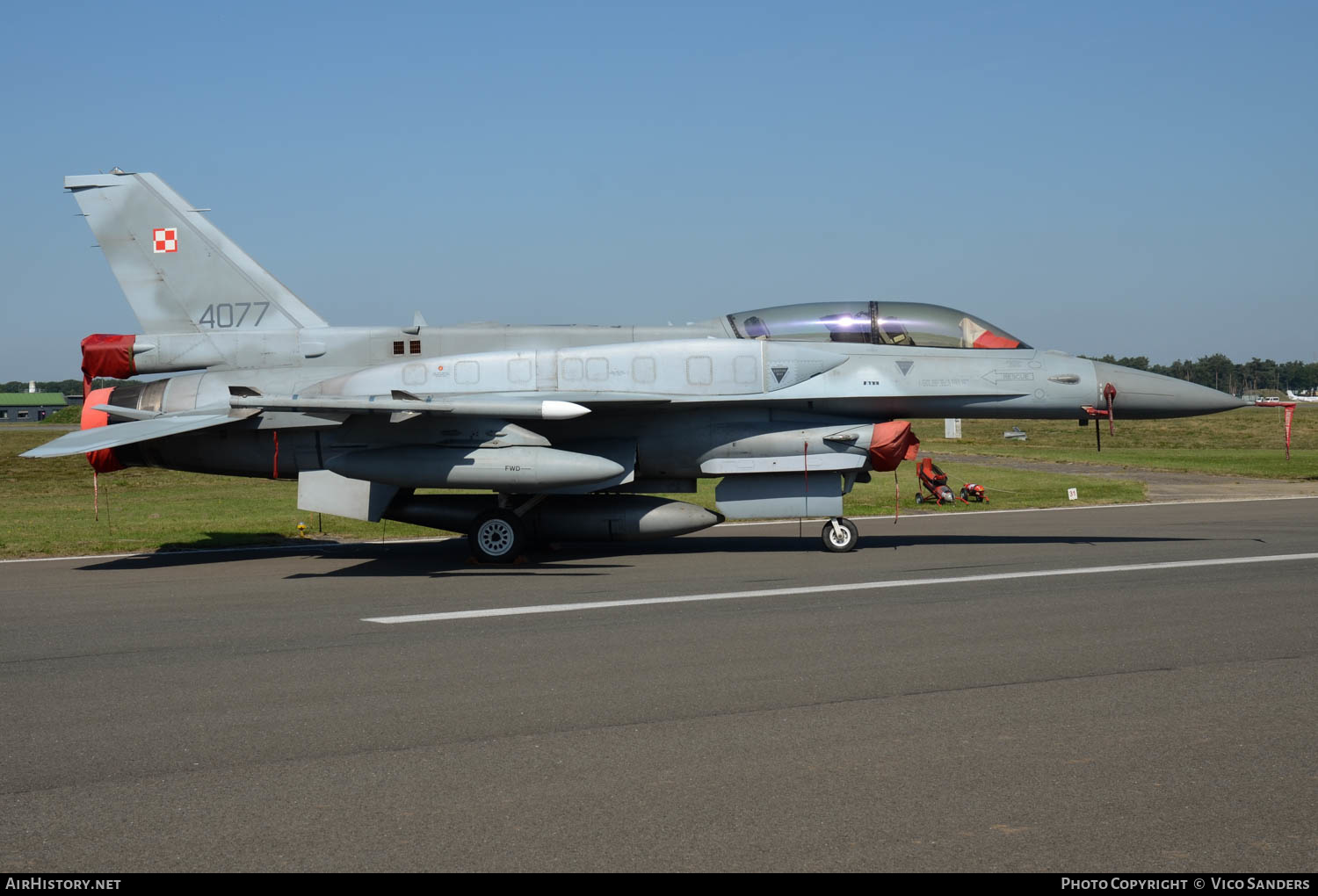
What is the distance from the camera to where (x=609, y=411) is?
14.5 metres

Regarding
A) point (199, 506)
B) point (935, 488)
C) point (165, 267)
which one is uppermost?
point (165, 267)

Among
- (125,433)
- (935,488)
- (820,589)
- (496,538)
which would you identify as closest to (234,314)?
(125,433)

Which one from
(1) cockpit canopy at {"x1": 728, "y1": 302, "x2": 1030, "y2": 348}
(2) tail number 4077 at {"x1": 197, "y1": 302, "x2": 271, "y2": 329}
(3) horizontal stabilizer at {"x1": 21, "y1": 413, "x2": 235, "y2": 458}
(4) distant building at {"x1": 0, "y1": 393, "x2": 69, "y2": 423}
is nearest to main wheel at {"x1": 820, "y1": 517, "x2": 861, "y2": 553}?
(1) cockpit canopy at {"x1": 728, "y1": 302, "x2": 1030, "y2": 348}

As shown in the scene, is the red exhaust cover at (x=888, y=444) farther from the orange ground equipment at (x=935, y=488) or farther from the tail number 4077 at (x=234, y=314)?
the orange ground equipment at (x=935, y=488)

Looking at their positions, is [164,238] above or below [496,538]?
above

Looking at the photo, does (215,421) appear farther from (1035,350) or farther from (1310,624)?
(1310,624)

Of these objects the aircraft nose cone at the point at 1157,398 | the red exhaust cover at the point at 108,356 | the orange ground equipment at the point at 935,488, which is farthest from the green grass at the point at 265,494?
the aircraft nose cone at the point at 1157,398

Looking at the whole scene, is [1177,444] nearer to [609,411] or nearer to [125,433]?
[609,411]

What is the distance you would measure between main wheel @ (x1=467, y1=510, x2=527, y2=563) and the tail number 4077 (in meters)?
4.55

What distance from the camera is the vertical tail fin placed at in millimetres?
15531

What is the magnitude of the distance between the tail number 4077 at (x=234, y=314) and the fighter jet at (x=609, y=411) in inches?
30.7

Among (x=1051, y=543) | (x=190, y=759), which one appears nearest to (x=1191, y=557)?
(x=1051, y=543)

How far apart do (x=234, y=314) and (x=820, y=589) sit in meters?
9.33

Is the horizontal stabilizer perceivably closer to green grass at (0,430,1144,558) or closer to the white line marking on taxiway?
green grass at (0,430,1144,558)
